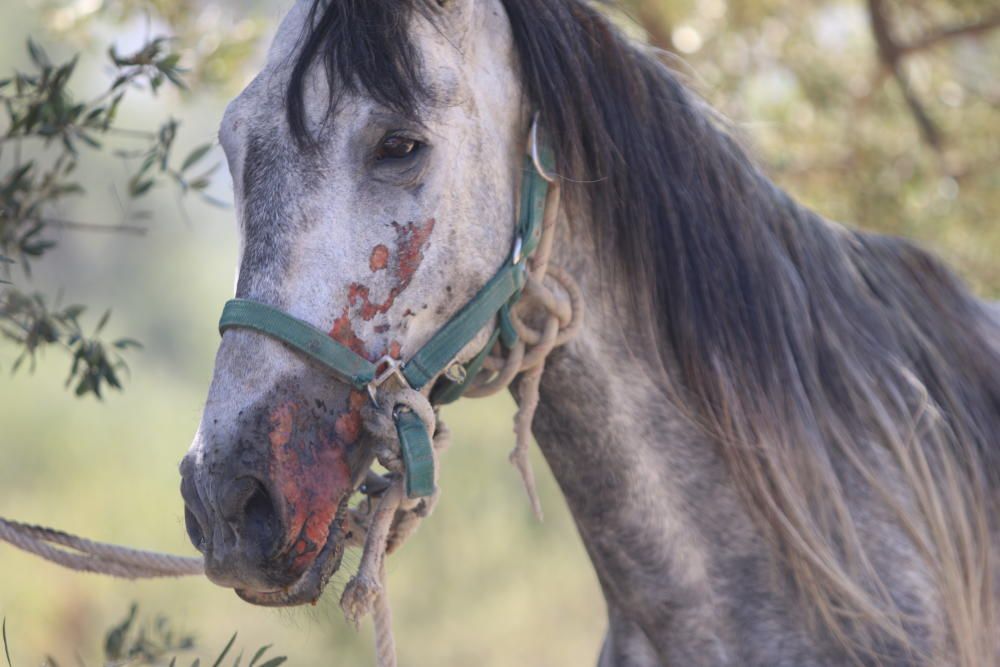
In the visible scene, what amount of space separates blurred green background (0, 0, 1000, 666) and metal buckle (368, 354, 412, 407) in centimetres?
39

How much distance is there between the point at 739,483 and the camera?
2.06 metres

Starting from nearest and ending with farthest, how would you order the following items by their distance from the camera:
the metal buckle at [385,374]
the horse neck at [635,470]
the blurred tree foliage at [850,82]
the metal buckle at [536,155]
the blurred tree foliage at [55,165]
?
the metal buckle at [385,374] → the metal buckle at [536,155] → the horse neck at [635,470] → the blurred tree foliage at [55,165] → the blurred tree foliage at [850,82]

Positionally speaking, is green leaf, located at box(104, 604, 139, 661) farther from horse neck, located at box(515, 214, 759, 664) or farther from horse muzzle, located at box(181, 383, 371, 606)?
horse neck, located at box(515, 214, 759, 664)

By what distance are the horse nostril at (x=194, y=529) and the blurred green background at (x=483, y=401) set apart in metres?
0.09

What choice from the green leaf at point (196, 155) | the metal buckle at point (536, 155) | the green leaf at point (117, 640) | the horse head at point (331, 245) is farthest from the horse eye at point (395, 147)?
the green leaf at point (117, 640)

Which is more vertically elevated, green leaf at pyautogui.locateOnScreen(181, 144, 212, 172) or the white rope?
green leaf at pyautogui.locateOnScreen(181, 144, 212, 172)

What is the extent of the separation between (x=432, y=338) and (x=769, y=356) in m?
0.71

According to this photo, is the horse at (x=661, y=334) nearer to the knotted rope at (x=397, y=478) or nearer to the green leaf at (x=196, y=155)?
the knotted rope at (x=397, y=478)

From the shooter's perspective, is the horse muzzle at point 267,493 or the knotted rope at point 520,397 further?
the knotted rope at point 520,397

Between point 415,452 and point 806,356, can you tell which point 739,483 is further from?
point 415,452

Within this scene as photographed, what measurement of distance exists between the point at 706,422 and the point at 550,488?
717 centimetres

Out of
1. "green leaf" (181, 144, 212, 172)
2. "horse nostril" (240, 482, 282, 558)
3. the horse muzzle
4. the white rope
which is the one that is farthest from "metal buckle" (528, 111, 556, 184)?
the white rope

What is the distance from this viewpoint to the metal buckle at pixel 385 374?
5.56ft

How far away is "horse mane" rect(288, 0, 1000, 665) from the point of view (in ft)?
6.54
